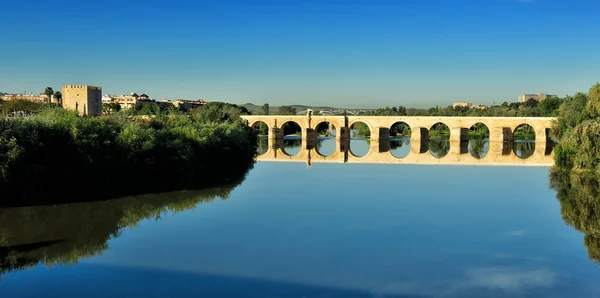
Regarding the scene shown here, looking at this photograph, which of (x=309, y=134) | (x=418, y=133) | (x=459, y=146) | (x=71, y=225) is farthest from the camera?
(x=309, y=134)

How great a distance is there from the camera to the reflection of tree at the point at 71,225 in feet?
27.9

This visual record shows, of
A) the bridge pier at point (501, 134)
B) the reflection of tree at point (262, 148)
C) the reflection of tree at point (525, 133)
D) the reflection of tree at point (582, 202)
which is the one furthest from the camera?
the reflection of tree at point (525, 133)

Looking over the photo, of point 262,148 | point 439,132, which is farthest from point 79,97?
point 439,132

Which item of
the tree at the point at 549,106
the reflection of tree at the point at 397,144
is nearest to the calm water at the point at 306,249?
the reflection of tree at the point at 397,144

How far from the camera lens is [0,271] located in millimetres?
7641

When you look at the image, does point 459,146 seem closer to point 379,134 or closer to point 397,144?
point 397,144

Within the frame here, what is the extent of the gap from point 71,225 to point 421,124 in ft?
119

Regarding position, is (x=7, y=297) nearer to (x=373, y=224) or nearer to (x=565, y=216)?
(x=373, y=224)

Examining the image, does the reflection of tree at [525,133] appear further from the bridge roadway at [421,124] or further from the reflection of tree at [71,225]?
the reflection of tree at [71,225]

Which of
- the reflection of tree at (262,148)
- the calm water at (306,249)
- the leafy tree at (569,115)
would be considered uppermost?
the leafy tree at (569,115)

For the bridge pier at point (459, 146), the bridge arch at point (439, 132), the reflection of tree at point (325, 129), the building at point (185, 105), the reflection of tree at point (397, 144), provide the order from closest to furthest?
the bridge pier at point (459, 146), the reflection of tree at point (397, 144), the bridge arch at point (439, 132), the reflection of tree at point (325, 129), the building at point (185, 105)

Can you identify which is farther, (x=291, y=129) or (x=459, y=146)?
(x=291, y=129)

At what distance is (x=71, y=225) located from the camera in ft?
34.8

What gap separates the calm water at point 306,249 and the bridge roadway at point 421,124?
85.7 feet
